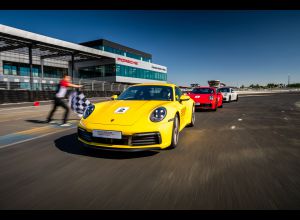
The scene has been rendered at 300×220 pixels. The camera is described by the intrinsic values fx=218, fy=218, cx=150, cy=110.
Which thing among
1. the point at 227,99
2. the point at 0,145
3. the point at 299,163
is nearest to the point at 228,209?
the point at 299,163

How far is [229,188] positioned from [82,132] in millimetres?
2511

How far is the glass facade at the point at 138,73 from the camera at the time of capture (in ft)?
146

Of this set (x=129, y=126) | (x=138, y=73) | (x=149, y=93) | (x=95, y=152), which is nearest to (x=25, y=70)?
(x=138, y=73)

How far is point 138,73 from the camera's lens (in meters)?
51.1

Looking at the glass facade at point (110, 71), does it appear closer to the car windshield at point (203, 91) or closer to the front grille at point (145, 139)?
the car windshield at point (203, 91)

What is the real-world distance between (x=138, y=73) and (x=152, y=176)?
4914 cm

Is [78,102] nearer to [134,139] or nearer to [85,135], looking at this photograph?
[85,135]

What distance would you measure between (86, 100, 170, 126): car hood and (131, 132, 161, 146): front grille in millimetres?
267

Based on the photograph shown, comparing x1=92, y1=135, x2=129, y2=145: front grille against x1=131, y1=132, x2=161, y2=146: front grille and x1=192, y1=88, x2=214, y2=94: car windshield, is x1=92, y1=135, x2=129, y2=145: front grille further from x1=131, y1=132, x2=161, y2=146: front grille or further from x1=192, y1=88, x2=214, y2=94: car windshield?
x1=192, y1=88, x2=214, y2=94: car windshield

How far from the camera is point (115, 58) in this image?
42094 mm
